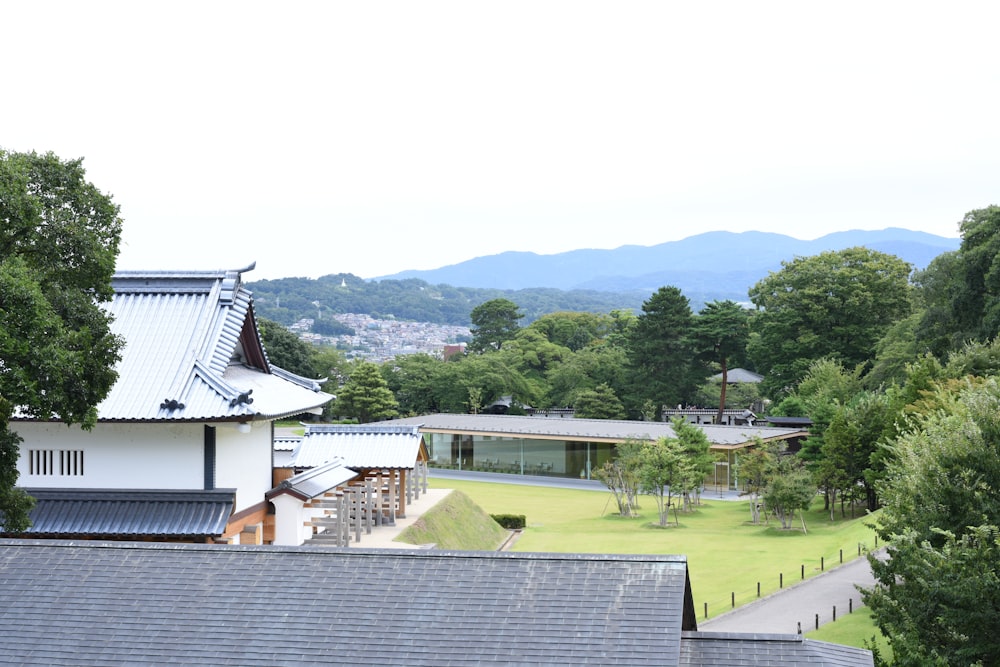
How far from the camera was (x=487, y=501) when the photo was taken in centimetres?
3703

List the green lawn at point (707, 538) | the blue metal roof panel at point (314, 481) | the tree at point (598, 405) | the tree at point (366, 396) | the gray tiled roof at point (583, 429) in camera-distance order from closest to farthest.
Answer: the blue metal roof panel at point (314, 481)
the green lawn at point (707, 538)
the gray tiled roof at point (583, 429)
the tree at point (598, 405)
the tree at point (366, 396)

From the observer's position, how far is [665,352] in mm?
54344

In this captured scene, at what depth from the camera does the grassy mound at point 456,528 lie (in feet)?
78.6

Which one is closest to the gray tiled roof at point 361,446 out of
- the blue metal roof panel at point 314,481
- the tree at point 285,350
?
the blue metal roof panel at point 314,481

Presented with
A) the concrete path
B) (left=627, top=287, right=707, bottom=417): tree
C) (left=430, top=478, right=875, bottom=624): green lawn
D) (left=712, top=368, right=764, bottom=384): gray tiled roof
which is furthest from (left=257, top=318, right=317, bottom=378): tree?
the concrete path

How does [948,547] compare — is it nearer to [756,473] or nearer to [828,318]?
[756,473]

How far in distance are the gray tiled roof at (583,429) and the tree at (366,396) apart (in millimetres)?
5670

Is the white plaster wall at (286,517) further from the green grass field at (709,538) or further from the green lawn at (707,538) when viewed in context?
the green grass field at (709,538)

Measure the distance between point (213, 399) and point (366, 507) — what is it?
30.0 feet

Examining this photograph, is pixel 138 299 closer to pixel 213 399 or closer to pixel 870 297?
pixel 213 399

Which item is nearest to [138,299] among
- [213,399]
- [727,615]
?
[213,399]

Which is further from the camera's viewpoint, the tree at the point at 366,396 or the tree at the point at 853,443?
the tree at the point at 366,396

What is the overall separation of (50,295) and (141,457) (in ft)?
11.7

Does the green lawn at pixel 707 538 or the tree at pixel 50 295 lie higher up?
the tree at pixel 50 295
